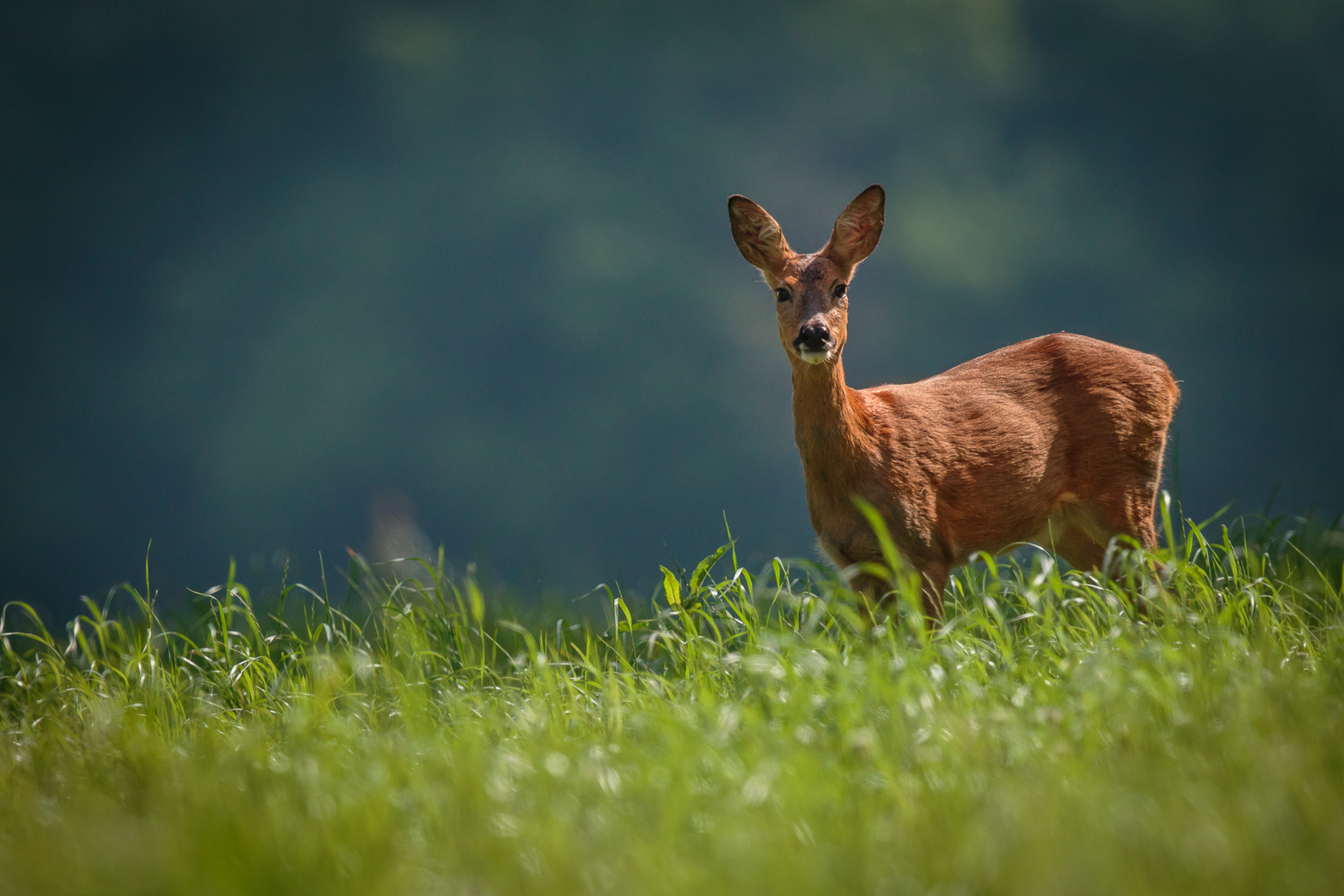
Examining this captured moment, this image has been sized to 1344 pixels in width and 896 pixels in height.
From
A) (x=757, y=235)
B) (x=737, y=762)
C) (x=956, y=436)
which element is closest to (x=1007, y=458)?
Answer: (x=956, y=436)

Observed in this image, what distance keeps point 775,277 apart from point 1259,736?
2549mm

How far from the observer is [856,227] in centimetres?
404

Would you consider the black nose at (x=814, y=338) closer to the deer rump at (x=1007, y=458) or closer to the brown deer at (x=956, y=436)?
the brown deer at (x=956, y=436)

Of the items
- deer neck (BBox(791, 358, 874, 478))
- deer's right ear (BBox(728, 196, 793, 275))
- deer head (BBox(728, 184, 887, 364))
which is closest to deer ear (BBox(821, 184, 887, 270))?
deer head (BBox(728, 184, 887, 364))

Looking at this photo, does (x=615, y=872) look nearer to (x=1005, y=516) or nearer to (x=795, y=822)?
(x=795, y=822)

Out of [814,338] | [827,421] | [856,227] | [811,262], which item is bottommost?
[827,421]

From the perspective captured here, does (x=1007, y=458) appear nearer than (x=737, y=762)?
No

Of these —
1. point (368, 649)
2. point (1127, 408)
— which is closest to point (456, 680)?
point (368, 649)

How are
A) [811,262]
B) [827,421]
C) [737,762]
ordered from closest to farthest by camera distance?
[737,762], [827,421], [811,262]

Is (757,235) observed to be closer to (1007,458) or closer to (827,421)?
(827,421)

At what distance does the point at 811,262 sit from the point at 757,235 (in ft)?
1.01

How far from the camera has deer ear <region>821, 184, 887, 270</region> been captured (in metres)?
3.99

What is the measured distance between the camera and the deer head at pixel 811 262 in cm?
380

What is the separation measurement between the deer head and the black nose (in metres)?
0.01
